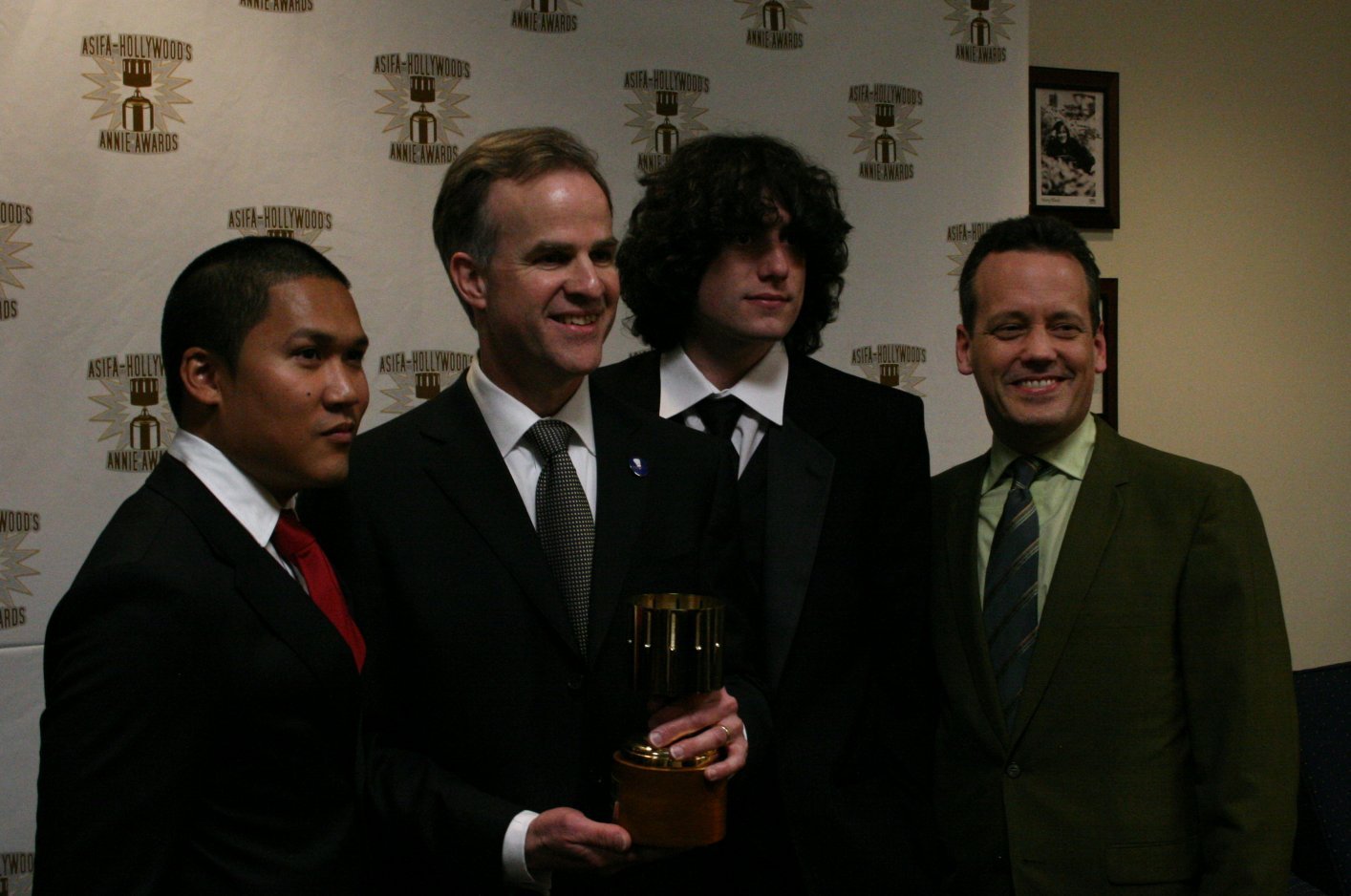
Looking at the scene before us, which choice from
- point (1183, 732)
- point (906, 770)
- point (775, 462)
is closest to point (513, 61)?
point (775, 462)

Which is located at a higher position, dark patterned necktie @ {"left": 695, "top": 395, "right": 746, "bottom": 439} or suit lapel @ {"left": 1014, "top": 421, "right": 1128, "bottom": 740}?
dark patterned necktie @ {"left": 695, "top": 395, "right": 746, "bottom": 439}

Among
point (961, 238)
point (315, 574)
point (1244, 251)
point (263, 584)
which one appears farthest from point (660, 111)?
point (1244, 251)

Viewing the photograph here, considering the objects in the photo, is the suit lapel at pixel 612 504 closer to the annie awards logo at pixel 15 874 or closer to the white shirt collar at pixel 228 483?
the white shirt collar at pixel 228 483

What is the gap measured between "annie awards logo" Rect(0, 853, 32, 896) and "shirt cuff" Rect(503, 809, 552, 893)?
1606mm

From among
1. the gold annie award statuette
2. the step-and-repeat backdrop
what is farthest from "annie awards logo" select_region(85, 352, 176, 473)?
the gold annie award statuette

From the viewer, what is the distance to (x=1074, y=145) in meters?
3.48

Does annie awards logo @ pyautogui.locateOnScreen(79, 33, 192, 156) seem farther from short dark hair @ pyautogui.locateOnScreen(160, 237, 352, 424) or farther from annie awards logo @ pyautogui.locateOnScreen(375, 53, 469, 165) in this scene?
short dark hair @ pyautogui.locateOnScreen(160, 237, 352, 424)

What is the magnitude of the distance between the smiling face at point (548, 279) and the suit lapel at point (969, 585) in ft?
2.39

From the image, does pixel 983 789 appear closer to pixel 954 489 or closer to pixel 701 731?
pixel 954 489

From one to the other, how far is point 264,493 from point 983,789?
1148 millimetres

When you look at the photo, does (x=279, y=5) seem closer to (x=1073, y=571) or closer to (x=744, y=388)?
(x=744, y=388)

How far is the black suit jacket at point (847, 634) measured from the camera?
5.56 ft

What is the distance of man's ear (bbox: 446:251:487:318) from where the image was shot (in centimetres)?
159

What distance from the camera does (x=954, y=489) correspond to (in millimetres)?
1964
